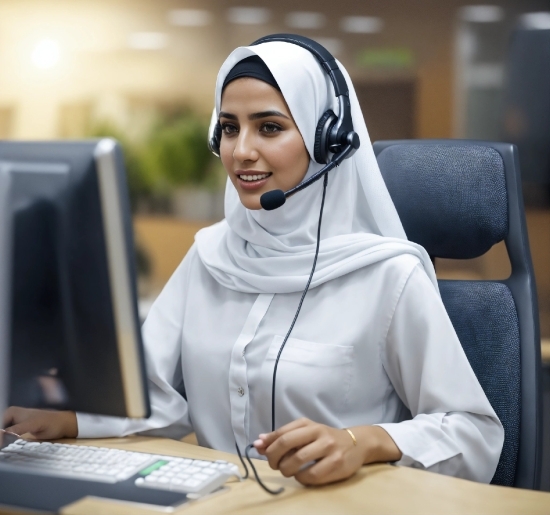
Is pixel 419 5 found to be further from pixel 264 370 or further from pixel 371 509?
pixel 371 509

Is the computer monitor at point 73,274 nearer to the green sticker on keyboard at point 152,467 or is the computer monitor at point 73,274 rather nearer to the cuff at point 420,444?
the green sticker on keyboard at point 152,467

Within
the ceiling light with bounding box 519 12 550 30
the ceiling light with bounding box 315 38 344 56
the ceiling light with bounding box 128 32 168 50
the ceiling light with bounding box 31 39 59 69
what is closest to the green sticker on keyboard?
the ceiling light with bounding box 315 38 344 56

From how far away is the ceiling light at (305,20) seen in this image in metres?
2.75

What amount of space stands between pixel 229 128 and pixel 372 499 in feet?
2.30

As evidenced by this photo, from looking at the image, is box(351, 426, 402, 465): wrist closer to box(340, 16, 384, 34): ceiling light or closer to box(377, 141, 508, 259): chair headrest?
box(377, 141, 508, 259): chair headrest

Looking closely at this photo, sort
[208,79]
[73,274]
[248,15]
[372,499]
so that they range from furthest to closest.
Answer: [208,79], [248,15], [372,499], [73,274]

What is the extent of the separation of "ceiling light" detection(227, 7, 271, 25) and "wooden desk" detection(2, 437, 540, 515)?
208cm

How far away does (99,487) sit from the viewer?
0.95 metres

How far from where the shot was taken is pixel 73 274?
863 mm

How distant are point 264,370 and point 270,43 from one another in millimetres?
559

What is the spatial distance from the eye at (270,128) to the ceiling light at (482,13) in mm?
1531

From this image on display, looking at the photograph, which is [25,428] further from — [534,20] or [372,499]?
[534,20]

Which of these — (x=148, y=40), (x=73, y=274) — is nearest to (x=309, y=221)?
(x=73, y=274)

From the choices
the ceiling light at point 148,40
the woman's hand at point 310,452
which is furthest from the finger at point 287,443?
the ceiling light at point 148,40
